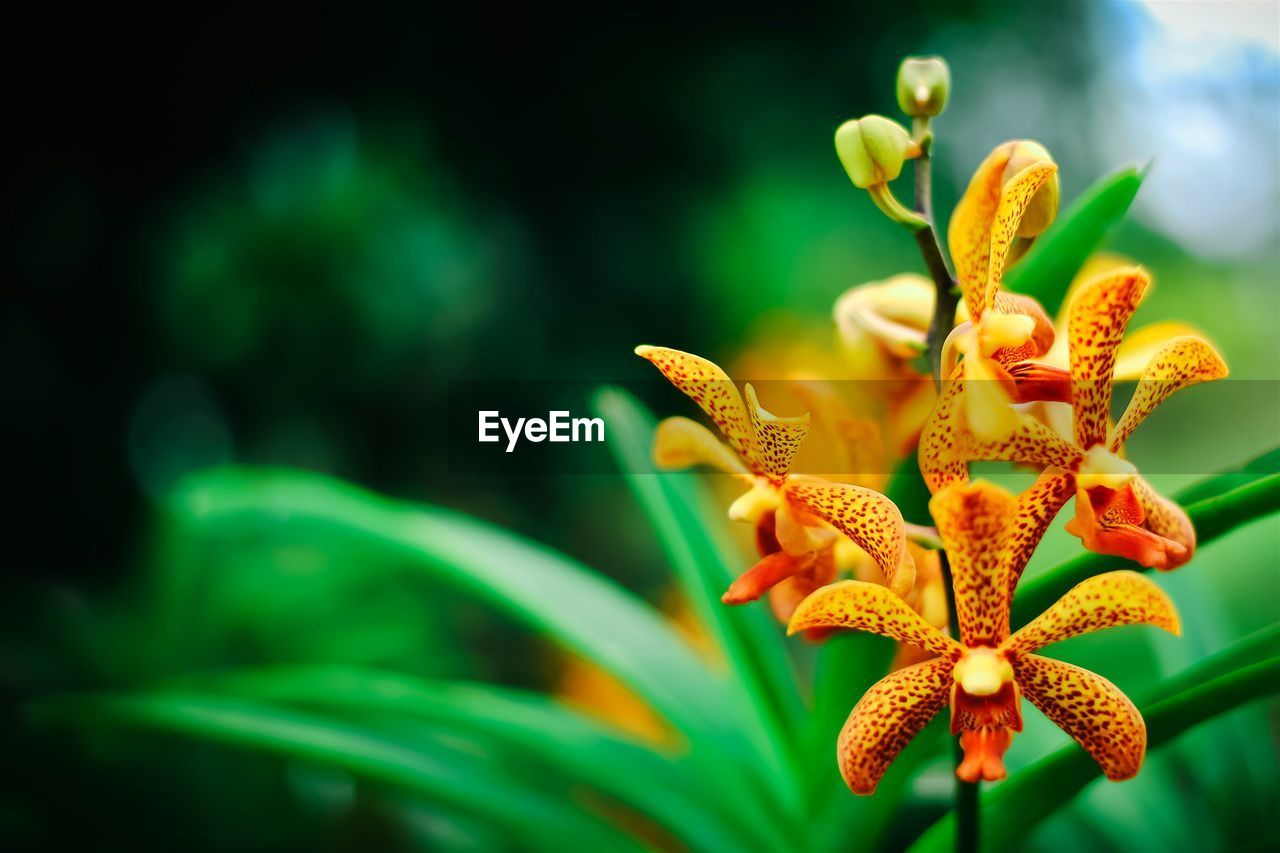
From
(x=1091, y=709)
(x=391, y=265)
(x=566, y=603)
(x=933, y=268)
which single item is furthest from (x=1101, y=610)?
(x=391, y=265)

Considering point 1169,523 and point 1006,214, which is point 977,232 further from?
point 1169,523

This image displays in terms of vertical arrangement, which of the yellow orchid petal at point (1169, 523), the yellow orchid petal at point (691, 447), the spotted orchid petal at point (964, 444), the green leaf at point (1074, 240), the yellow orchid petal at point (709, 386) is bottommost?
the yellow orchid petal at point (1169, 523)

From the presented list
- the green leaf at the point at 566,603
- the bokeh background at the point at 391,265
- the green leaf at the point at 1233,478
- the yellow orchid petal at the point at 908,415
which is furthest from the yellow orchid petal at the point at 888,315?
the bokeh background at the point at 391,265

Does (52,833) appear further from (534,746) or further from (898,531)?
(898,531)

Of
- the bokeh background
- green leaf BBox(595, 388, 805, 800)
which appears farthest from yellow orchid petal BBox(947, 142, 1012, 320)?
the bokeh background

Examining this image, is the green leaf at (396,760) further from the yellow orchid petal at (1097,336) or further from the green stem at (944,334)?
the yellow orchid petal at (1097,336)
